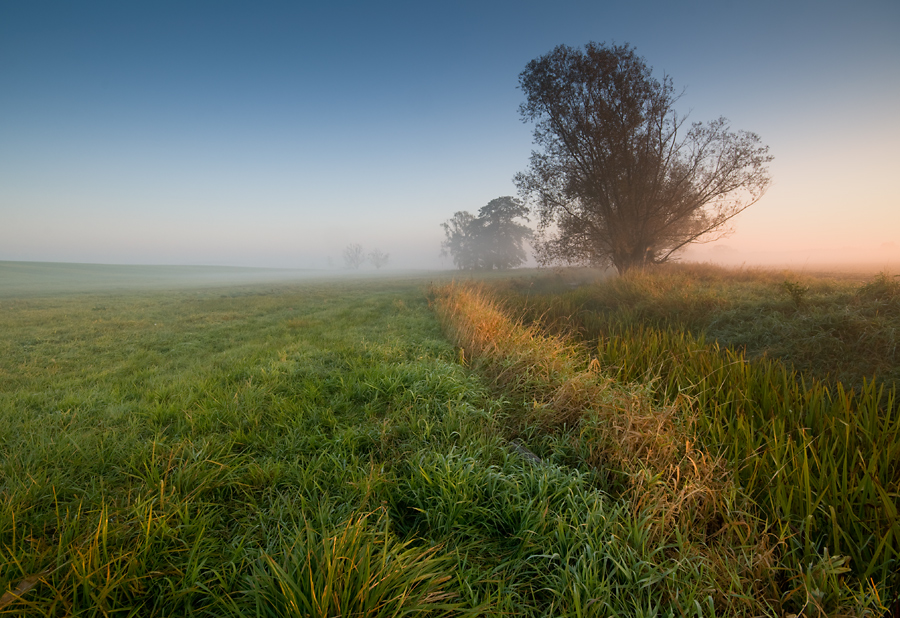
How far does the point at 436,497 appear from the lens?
2.32 meters

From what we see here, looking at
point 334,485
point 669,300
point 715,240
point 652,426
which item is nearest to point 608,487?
point 652,426

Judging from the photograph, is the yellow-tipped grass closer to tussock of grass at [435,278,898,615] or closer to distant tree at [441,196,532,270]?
tussock of grass at [435,278,898,615]

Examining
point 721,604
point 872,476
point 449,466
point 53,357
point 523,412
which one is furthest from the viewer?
point 53,357

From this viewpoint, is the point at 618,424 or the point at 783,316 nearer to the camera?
the point at 618,424

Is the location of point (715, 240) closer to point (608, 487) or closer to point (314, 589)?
point (608, 487)

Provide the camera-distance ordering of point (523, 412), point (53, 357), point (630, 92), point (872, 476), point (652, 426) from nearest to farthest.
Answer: point (872, 476)
point (652, 426)
point (523, 412)
point (53, 357)
point (630, 92)

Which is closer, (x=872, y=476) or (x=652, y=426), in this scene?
(x=872, y=476)

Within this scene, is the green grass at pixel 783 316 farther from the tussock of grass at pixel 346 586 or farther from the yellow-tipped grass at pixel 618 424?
the tussock of grass at pixel 346 586

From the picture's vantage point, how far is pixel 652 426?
301 cm

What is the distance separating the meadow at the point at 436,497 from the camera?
1.64 meters

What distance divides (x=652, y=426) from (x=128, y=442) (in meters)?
4.88

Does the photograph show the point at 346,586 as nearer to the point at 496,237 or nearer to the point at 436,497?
the point at 436,497

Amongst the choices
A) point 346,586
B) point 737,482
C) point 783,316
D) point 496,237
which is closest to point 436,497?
point 346,586

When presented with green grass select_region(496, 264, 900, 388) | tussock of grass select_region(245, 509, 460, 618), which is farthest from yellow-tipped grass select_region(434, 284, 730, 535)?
green grass select_region(496, 264, 900, 388)
